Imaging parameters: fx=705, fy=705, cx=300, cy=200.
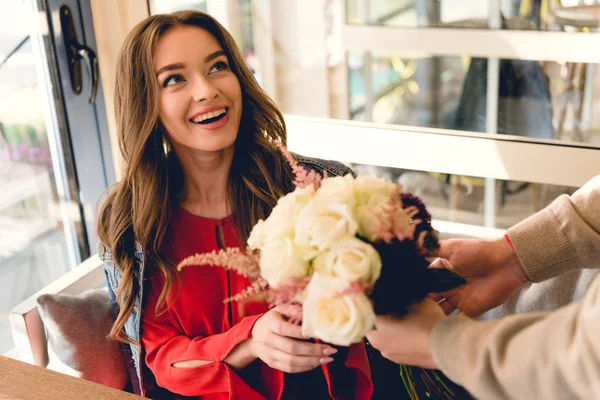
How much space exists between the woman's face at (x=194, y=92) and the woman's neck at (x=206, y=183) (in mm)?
72

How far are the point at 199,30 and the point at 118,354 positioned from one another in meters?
0.92

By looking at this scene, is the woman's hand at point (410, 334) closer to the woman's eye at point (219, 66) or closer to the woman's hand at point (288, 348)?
the woman's hand at point (288, 348)

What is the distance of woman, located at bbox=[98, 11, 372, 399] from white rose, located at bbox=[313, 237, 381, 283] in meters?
0.61

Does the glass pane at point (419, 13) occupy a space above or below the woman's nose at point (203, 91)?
above

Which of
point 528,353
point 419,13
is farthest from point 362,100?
point 528,353

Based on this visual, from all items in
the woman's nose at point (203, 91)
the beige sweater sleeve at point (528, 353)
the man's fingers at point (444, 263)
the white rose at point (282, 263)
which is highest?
the woman's nose at point (203, 91)

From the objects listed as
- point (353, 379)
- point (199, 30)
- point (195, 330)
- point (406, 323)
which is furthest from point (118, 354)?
point (406, 323)

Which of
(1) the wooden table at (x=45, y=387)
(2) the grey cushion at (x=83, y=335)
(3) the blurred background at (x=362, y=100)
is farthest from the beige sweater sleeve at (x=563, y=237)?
(2) the grey cushion at (x=83, y=335)

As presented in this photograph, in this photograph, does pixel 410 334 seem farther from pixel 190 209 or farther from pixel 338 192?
pixel 190 209

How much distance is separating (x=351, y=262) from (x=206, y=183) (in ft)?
3.03

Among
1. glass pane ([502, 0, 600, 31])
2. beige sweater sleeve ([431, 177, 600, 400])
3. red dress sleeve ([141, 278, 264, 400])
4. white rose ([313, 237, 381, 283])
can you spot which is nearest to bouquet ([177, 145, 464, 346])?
white rose ([313, 237, 381, 283])

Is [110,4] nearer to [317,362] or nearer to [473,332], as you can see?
[317,362]

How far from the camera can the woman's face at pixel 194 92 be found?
1.74 m

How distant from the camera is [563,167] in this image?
2.33m
